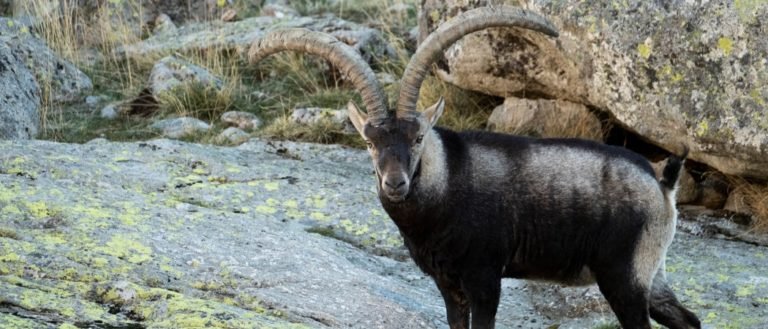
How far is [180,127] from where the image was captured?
1408cm

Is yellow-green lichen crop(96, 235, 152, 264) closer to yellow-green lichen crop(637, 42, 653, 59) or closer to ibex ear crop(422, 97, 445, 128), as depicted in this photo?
ibex ear crop(422, 97, 445, 128)

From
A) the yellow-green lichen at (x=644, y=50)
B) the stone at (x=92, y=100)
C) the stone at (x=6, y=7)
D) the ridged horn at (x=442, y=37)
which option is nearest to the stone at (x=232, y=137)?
the stone at (x=92, y=100)

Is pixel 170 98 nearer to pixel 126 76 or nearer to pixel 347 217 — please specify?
pixel 126 76

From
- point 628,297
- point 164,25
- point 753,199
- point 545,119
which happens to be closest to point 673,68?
point 753,199

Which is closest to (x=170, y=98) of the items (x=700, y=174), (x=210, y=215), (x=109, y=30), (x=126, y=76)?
(x=126, y=76)

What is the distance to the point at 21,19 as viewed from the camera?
57.4 feet

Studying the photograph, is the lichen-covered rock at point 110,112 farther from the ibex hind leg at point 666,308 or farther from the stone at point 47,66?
the ibex hind leg at point 666,308

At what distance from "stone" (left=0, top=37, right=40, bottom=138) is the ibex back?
195 inches

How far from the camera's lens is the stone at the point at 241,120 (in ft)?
46.7

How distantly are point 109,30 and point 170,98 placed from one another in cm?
299

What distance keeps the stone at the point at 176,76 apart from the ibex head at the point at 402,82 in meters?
6.60

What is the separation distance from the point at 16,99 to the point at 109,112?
2.50m

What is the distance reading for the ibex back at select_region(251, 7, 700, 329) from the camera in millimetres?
7957

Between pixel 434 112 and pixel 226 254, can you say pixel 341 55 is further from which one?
pixel 226 254
